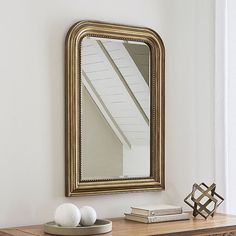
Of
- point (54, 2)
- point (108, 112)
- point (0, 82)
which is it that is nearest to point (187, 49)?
point (108, 112)

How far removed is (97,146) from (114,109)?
210 millimetres

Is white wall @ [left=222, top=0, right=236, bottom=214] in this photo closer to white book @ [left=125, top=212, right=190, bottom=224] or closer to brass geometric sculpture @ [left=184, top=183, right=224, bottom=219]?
brass geometric sculpture @ [left=184, top=183, right=224, bottom=219]

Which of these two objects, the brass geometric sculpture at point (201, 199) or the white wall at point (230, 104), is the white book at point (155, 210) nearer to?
the brass geometric sculpture at point (201, 199)

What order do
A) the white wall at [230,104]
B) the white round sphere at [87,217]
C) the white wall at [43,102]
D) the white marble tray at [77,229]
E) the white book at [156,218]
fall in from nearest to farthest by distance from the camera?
1. the white marble tray at [77,229]
2. the white round sphere at [87,217]
3. the white wall at [43,102]
4. the white book at [156,218]
5. the white wall at [230,104]

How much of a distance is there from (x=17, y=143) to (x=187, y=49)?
116 centimetres

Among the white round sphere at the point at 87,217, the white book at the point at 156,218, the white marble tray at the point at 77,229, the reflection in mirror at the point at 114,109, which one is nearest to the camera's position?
the white marble tray at the point at 77,229

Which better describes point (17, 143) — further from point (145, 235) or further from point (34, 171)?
point (145, 235)

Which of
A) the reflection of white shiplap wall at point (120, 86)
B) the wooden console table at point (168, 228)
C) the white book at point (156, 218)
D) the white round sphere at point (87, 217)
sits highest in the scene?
the reflection of white shiplap wall at point (120, 86)

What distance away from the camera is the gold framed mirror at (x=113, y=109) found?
2822 millimetres

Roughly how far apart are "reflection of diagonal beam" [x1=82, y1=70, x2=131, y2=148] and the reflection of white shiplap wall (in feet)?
0.04

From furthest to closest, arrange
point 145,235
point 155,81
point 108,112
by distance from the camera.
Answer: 1. point 155,81
2. point 108,112
3. point 145,235

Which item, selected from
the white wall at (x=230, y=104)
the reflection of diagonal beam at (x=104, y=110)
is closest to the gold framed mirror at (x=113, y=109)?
the reflection of diagonal beam at (x=104, y=110)

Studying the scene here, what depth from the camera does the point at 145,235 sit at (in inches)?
96.8

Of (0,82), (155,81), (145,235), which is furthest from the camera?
(155,81)
